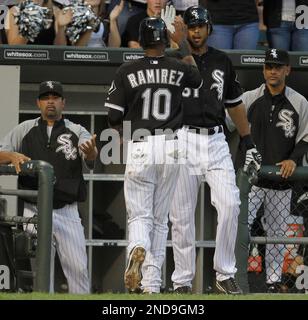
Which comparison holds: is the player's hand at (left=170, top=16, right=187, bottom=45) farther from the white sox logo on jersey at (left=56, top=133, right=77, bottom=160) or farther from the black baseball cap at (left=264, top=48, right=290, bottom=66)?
the white sox logo on jersey at (left=56, top=133, right=77, bottom=160)

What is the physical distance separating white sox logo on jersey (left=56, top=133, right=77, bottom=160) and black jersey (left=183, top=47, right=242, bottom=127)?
1458 mm

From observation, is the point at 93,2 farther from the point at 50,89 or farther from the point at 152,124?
the point at 152,124

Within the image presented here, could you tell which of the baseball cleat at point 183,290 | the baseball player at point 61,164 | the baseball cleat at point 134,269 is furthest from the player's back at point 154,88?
A: the baseball player at point 61,164

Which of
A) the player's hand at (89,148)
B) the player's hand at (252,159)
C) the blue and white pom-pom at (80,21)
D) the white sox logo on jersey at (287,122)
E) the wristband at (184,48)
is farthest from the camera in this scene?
the blue and white pom-pom at (80,21)

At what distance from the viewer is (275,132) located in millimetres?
10109

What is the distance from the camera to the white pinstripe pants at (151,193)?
27.3ft

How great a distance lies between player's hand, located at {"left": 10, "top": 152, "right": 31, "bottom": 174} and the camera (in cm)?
922

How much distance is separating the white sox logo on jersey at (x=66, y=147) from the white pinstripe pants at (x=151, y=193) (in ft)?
Result: 5.34

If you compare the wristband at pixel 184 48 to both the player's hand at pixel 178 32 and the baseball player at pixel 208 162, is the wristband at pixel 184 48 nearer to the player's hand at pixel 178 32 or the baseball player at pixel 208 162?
the player's hand at pixel 178 32

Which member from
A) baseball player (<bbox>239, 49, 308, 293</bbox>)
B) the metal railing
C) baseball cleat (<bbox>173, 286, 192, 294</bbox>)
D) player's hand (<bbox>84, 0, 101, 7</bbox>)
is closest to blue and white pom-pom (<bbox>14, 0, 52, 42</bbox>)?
player's hand (<bbox>84, 0, 101, 7</bbox>)

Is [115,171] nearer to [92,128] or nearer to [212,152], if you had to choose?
[92,128]

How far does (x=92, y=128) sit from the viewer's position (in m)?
11.4

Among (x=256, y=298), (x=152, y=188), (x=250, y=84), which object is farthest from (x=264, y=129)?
(x=256, y=298)

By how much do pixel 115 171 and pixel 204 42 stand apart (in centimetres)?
281
